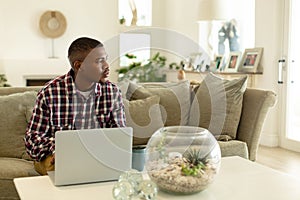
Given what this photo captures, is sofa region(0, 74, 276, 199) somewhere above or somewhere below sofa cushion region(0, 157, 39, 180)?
above

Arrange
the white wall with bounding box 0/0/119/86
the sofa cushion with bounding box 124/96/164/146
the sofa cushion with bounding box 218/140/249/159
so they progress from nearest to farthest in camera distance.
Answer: the sofa cushion with bounding box 218/140/249/159, the sofa cushion with bounding box 124/96/164/146, the white wall with bounding box 0/0/119/86

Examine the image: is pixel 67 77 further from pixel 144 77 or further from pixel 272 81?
pixel 272 81

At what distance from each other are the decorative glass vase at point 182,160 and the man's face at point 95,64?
0.52 m

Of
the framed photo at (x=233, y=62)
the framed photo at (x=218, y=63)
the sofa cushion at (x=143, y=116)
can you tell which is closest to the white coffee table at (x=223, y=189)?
the sofa cushion at (x=143, y=116)

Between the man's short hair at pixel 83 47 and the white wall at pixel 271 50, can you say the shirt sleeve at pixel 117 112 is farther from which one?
the white wall at pixel 271 50

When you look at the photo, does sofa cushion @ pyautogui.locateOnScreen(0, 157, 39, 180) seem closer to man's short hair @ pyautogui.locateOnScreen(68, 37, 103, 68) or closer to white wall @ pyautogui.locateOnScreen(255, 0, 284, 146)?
man's short hair @ pyautogui.locateOnScreen(68, 37, 103, 68)

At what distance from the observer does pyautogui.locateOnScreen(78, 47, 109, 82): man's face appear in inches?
74.5

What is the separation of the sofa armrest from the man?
1115 mm

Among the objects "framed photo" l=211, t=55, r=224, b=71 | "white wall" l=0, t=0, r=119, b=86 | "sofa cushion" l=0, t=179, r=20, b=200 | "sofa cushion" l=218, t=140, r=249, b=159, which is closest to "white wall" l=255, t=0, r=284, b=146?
"framed photo" l=211, t=55, r=224, b=71

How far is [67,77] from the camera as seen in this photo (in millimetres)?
1998

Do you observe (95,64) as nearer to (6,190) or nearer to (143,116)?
(6,190)

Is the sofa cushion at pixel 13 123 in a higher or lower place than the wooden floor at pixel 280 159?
higher

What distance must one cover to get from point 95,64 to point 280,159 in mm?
3040

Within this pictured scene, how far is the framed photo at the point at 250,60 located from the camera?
5.08 m
